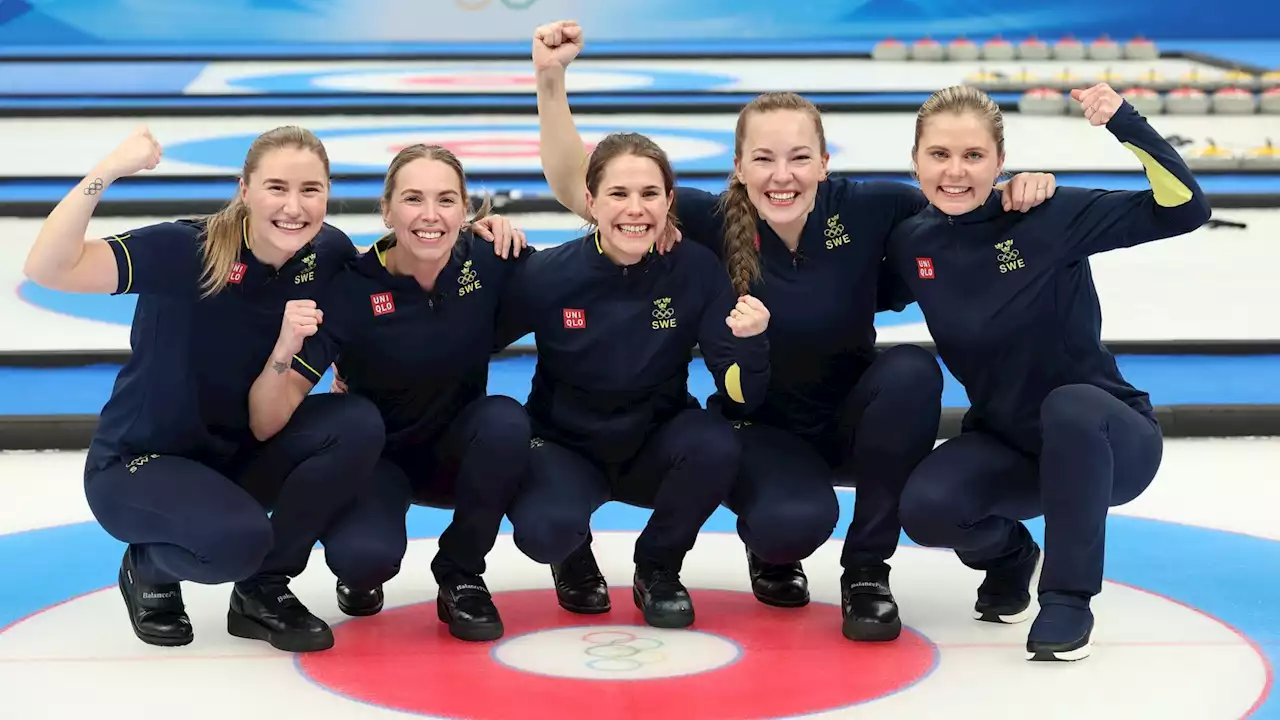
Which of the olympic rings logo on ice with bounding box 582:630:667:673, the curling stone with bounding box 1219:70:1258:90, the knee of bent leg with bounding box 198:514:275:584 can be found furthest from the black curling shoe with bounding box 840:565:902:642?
the curling stone with bounding box 1219:70:1258:90

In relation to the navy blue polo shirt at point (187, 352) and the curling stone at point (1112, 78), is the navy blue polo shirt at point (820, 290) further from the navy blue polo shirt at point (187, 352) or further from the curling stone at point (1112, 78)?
the curling stone at point (1112, 78)

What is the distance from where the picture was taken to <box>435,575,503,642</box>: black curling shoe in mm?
3289

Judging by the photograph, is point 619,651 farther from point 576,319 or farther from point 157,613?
point 157,613

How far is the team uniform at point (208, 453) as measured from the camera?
3.21 metres

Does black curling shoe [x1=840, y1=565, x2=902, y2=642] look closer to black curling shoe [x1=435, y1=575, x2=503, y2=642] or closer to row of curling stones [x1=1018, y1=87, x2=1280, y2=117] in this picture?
black curling shoe [x1=435, y1=575, x2=503, y2=642]

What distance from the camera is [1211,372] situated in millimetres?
5570

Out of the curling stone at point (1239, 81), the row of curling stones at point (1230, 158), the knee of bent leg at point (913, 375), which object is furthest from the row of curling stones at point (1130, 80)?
the knee of bent leg at point (913, 375)

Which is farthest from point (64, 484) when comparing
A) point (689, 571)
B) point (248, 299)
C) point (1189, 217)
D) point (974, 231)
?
point (1189, 217)

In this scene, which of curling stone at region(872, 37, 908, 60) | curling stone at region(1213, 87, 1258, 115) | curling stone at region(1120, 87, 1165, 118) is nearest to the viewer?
curling stone at region(1120, 87, 1165, 118)

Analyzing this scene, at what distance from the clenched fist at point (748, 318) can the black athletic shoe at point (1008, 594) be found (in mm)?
674

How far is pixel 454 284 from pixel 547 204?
492 cm

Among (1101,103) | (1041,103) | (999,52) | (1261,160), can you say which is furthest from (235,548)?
(999,52)

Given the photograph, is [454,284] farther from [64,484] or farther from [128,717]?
[64,484]

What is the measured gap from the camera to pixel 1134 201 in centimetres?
335
